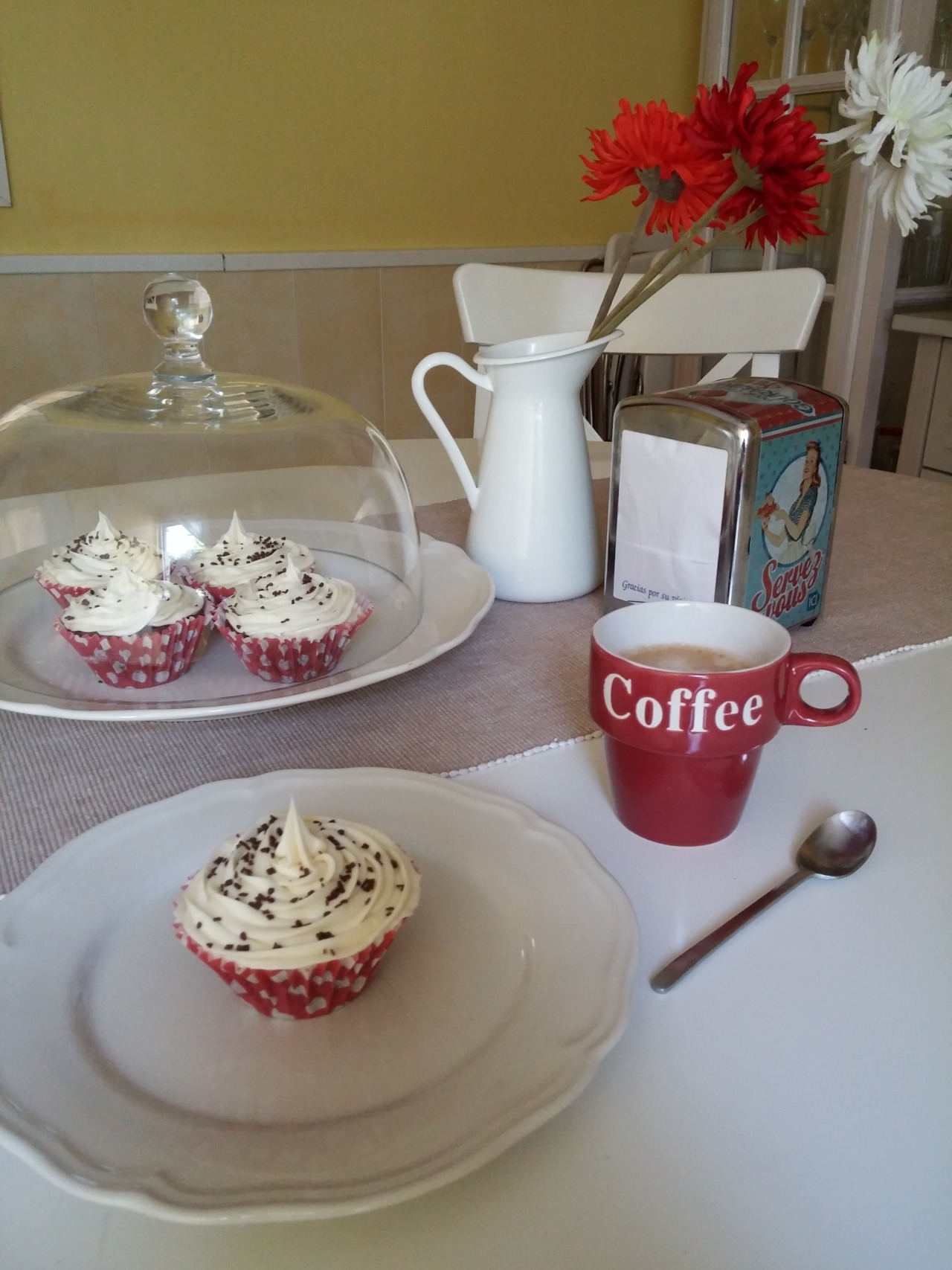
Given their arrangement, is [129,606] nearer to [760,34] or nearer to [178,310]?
[178,310]

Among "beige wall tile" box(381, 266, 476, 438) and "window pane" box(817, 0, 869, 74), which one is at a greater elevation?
"window pane" box(817, 0, 869, 74)

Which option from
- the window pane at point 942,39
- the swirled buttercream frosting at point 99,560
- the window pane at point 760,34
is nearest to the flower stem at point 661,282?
the swirled buttercream frosting at point 99,560

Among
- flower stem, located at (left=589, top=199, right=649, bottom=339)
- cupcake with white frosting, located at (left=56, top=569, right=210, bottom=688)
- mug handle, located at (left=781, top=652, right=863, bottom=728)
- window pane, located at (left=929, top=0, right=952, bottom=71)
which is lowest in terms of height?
cupcake with white frosting, located at (left=56, top=569, right=210, bottom=688)

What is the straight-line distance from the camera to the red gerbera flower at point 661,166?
64 centimetres

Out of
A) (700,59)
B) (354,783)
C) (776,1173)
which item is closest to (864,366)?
(700,59)

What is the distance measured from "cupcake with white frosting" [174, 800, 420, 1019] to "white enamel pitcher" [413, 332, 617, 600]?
1.30 feet

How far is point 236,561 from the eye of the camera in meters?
0.76

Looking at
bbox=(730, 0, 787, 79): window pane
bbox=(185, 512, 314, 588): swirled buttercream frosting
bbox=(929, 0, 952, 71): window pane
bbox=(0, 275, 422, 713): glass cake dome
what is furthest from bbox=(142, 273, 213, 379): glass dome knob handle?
bbox=(730, 0, 787, 79): window pane

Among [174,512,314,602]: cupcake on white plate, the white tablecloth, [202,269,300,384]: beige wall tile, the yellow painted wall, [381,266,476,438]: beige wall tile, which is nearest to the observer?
the white tablecloth

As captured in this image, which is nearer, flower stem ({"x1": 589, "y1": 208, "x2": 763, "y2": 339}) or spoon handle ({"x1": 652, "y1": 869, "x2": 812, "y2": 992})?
spoon handle ({"x1": 652, "y1": 869, "x2": 812, "y2": 992})

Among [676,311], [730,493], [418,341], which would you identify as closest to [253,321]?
[418,341]

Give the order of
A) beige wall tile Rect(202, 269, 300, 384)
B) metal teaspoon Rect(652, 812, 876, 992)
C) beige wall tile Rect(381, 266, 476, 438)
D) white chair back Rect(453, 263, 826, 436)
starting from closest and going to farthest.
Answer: metal teaspoon Rect(652, 812, 876, 992), white chair back Rect(453, 263, 826, 436), beige wall tile Rect(202, 269, 300, 384), beige wall tile Rect(381, 266, 476, 438)

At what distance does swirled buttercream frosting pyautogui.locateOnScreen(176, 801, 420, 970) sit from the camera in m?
0.37

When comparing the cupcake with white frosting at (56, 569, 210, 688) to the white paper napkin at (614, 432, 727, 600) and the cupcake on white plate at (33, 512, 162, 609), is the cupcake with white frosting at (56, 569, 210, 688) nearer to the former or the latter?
the cupcake on white plate at (33, 512, 162, 609)
